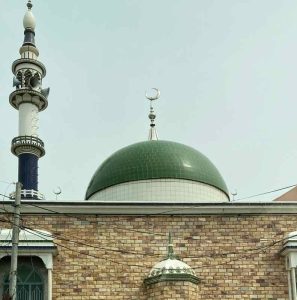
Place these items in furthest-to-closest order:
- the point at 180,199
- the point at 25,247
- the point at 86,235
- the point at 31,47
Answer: the point at 31,47
the point at 180,199
the point at 86,235
the point at 25,247

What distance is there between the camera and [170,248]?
1551cm

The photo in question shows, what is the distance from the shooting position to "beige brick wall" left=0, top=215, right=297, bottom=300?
51.4 feet

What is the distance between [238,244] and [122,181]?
5214 mm

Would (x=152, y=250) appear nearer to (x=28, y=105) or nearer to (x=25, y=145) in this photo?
(x=25, y=145)

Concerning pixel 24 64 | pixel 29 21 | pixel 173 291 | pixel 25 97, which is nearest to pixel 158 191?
pixel 173 291

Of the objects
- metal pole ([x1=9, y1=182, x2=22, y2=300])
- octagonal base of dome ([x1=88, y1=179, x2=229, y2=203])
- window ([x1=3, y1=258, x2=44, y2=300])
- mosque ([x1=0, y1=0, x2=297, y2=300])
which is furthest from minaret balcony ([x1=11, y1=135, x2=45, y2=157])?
metal pole ([x1=9, y1=182, x2=22, y2=300])

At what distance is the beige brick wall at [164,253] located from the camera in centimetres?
1566

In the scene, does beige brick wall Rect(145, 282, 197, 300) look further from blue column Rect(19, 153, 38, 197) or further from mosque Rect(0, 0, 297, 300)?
blue column Rect(19, 153, 38, 197)

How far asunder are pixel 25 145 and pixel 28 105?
6.37 ft

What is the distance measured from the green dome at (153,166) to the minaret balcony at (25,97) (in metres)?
6.59

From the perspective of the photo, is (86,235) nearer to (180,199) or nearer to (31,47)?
(180,199)

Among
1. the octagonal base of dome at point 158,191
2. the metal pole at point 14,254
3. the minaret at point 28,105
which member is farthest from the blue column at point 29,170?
the metal pole at point 14,254

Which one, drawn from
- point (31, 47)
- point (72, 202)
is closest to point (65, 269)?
point (72, 202)

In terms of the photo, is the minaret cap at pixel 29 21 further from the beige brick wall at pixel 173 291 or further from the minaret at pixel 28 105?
the beige brick wall at pixel 173 291
